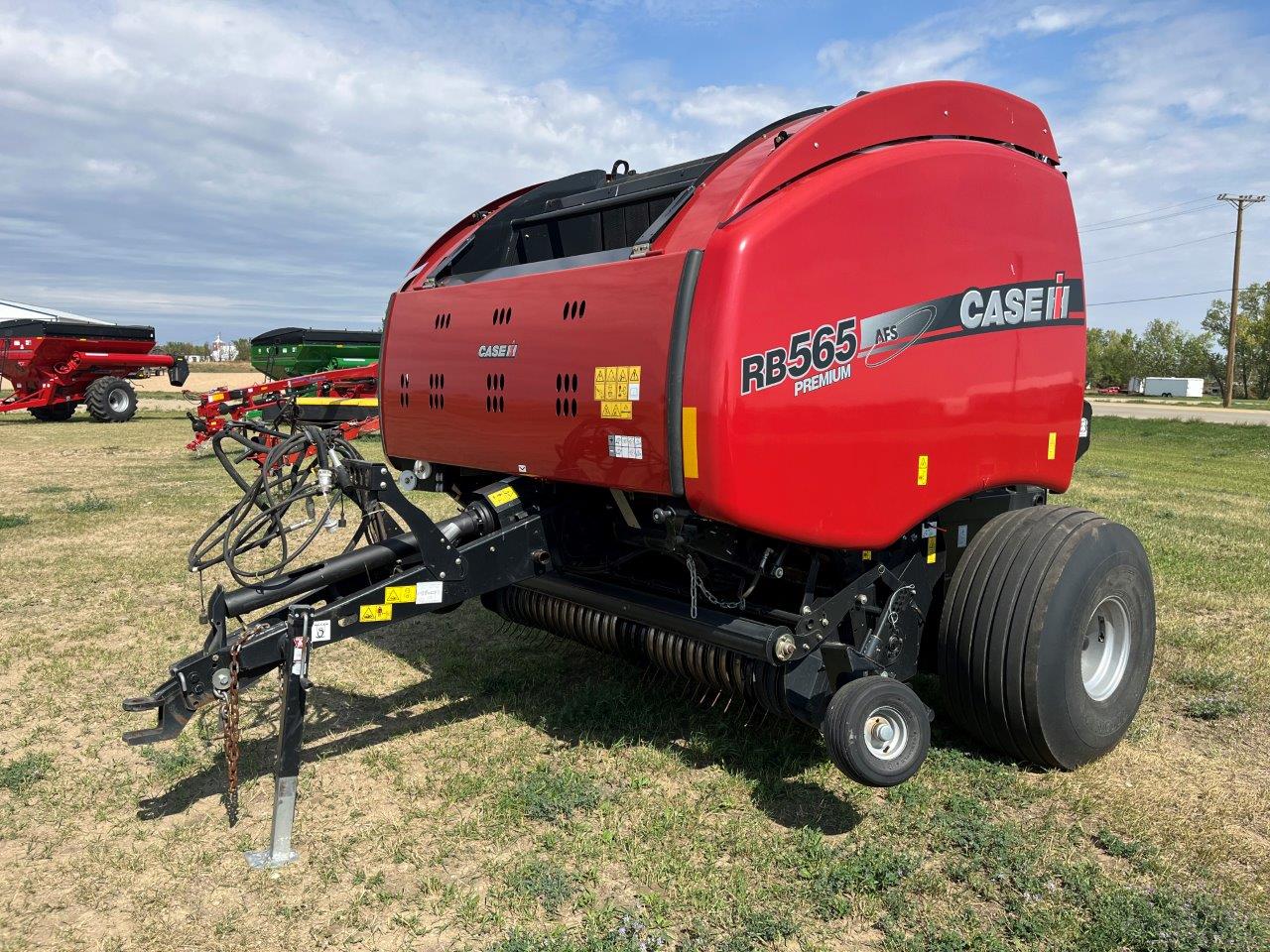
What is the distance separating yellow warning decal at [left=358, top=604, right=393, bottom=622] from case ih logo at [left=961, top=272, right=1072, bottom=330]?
2.37 metres

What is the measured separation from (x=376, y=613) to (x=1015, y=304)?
275 centimetres

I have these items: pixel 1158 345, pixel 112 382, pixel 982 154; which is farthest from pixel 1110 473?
pixel 1158 345

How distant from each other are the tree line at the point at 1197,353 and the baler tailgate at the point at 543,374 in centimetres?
6200

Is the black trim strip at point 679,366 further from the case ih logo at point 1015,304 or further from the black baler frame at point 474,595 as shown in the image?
the case ih logo at point 1015,304

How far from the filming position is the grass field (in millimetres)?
2873

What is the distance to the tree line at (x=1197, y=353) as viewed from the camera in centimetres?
5762

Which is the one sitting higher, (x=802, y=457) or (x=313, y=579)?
(x=802, y=457)

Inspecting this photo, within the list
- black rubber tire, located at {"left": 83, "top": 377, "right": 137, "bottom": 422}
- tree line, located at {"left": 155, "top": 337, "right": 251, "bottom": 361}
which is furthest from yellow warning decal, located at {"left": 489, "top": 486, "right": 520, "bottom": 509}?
tree line, located at {"left": 155, "top": 337, "right": 251, "bottom": 361}

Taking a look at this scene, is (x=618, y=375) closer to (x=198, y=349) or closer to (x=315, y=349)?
(x=315, y=349)

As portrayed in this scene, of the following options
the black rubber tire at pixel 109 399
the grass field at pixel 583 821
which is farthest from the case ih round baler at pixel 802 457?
the black rubber tire at pixel 109 399

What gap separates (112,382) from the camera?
21.0 meters

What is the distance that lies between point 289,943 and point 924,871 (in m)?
1.97

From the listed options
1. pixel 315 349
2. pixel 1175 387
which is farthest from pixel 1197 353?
pixel 315 349

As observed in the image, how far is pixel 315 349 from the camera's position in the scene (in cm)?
1852
